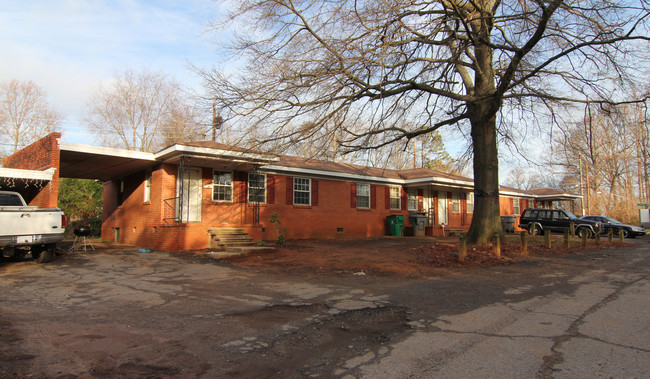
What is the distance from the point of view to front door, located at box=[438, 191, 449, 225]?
87.5 ft

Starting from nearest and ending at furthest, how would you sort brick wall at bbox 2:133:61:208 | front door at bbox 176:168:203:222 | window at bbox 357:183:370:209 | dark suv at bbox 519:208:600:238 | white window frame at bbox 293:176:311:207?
brick wall at bbox 2:133:61:208
front door at bbox 176:168:203:222
white window frame at bbox 293:176:311:207
window at bbox 357:183:370:209
dark suv at bbox 519:208:600:238

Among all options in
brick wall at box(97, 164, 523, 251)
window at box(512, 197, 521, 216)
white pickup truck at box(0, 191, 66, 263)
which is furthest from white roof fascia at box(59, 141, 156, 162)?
window at box(512, 197, 521, 216)

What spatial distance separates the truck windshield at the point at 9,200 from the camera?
11.3 meters

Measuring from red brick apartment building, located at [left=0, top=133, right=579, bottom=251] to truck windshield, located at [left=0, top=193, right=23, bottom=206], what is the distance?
0.97 meters

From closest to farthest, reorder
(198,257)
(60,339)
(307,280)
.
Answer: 1. (60,339)
2. (307,280)
3. (198,257)

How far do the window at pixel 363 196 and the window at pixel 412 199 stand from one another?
3699mm

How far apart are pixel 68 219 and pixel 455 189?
85.7ft

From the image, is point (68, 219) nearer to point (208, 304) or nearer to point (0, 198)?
point (0, 198)

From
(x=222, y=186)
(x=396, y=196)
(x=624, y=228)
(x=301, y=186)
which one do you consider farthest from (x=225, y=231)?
(x=624, y=228)

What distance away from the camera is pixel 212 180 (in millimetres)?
16188

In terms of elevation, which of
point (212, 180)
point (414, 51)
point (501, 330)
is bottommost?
point (501, 330)

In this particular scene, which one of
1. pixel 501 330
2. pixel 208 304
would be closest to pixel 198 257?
pixel 208 304

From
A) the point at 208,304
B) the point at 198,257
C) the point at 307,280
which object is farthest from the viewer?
the point at 198,257

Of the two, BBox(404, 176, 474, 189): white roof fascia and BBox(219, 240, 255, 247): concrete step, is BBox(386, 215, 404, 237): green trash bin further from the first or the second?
BBox(219, 240, 255, 247): concrete step
